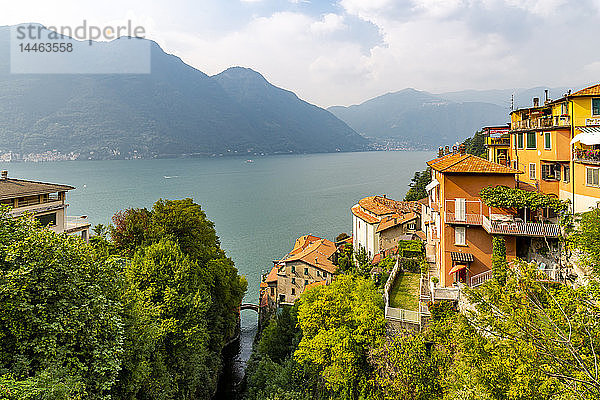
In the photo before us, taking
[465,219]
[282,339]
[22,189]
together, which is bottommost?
[282,339]

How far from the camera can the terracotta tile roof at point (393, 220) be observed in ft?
123

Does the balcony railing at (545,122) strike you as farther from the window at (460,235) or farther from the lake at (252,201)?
the lake at (252,201)

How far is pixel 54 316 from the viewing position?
1101cm

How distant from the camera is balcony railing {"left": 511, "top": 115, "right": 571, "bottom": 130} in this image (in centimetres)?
1981

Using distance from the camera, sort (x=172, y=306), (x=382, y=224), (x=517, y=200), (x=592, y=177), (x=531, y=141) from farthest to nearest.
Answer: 1. (x=382, y=224)
2. (x=531, y=141)
3. (x=172, y=306)
4. (x=592, y=177)
5. (x=517, y=200)

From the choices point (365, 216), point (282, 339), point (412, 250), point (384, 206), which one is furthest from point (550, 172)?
point (384, 206)

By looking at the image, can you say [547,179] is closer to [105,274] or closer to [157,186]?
[105,274]

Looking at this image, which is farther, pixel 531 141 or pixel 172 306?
pixel 531 141

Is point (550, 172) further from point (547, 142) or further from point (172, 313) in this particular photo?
point (172, 313)

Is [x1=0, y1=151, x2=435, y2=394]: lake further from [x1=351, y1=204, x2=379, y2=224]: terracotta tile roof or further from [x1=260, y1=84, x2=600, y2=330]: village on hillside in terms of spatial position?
[x1=260, y1=84, x2=600, y2=330]: village on hillside

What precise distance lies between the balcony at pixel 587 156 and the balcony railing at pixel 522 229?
132 inches

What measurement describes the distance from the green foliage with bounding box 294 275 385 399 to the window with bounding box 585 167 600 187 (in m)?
10.7

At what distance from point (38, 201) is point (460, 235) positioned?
24.1 metres

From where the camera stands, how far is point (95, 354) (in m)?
11.4
